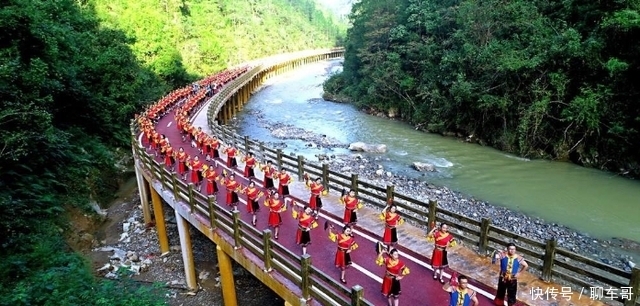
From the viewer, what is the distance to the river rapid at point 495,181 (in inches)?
623

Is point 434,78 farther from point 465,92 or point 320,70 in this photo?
point 320,70

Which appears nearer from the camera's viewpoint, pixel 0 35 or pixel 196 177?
pixel 0 35

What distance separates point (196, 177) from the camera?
15836 millimetres

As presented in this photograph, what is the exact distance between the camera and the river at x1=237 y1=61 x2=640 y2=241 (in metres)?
17.1

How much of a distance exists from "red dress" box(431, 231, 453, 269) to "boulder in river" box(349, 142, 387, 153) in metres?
18.9

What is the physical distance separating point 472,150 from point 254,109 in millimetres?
27480

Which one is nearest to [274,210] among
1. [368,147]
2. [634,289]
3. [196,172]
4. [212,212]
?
[212,212]

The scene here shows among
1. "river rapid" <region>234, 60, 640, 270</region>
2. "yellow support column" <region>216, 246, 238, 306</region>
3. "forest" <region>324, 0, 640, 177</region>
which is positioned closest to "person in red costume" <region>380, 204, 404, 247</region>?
"yellow support column" <region>216, 246, 238, 306</region>

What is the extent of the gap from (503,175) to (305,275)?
56.1ft

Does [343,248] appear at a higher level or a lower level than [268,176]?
higher

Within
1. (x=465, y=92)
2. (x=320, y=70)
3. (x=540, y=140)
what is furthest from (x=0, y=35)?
(x=320, y=70)

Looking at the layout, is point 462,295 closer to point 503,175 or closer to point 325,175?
point 325,175

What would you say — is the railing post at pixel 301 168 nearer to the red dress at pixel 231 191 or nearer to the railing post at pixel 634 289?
the red dress at pixel 231 191

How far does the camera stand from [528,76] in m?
24.1
